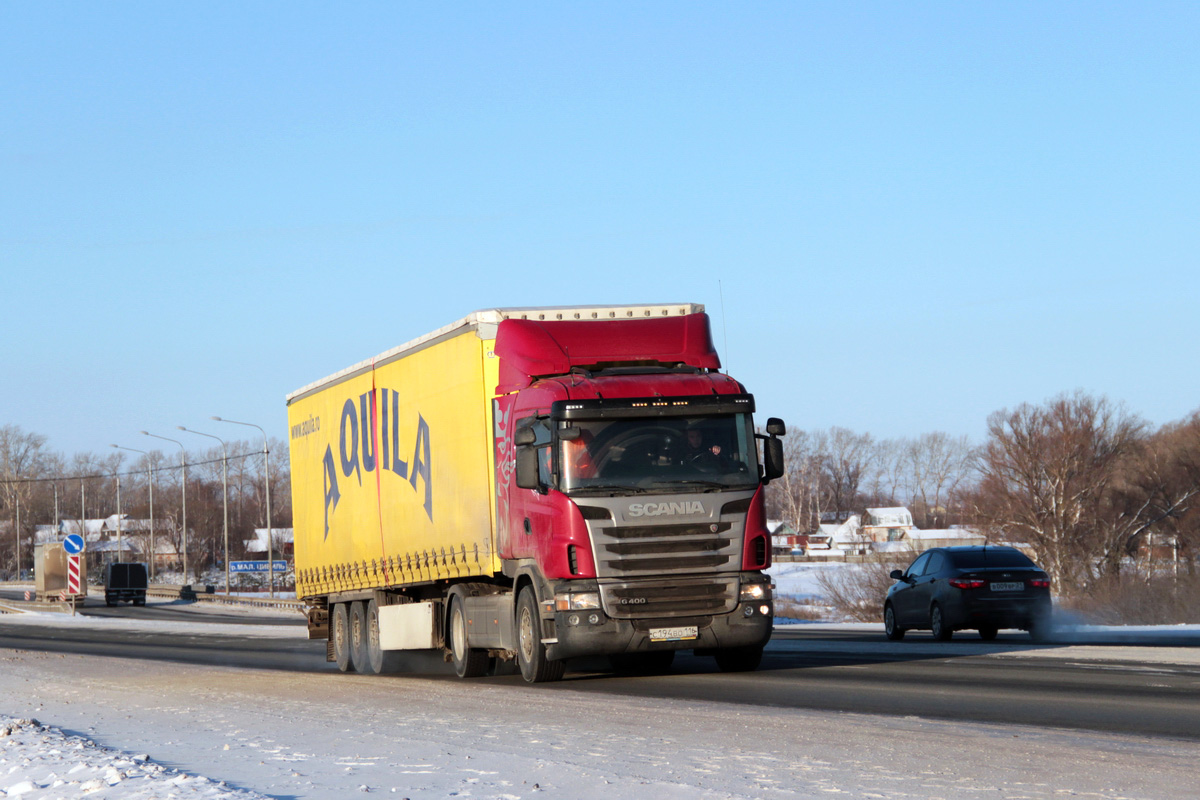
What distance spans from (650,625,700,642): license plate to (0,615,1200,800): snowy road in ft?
1.79

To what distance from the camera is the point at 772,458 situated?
563 inches

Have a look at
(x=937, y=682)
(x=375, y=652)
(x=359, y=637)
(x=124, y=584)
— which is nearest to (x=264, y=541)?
(x=124, y=584)

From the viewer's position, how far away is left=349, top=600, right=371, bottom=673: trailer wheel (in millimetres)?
20073

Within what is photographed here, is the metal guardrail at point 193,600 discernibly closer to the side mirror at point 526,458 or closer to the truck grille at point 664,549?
the side mirror at point 526,458

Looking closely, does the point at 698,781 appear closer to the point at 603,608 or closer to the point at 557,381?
the point at 603,608

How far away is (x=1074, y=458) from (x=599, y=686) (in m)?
51.0

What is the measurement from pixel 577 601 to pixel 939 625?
9.80m

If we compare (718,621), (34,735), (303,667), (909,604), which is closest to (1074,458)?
(909,604)

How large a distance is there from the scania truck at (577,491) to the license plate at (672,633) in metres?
0.01

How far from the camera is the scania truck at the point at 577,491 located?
13719mm

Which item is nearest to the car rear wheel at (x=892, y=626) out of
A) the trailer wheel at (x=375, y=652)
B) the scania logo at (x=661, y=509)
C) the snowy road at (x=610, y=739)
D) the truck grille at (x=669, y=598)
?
the snowy road at (x=610, y=739)

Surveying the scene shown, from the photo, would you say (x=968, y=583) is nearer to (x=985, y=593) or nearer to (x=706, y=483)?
(x=985, y=593)

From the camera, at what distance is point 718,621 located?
1402cm

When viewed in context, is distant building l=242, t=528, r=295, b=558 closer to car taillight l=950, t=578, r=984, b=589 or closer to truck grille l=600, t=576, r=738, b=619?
car taillight l=950, t=578, r=984, b=589
